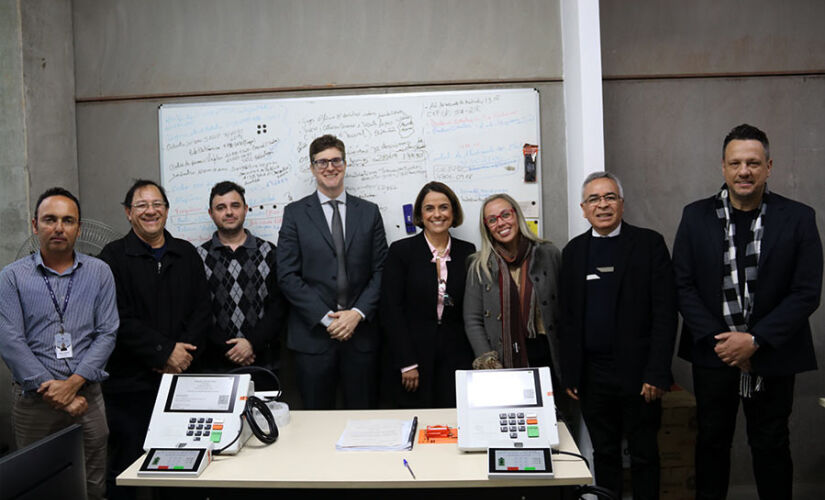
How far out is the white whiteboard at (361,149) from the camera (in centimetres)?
340

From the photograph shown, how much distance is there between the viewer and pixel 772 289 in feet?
Answer: 7.89

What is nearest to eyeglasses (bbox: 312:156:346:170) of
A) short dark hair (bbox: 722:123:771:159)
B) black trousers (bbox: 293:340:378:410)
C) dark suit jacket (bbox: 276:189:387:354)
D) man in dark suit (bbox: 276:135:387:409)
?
man in dark suit (bbox: 276:135:387:409)

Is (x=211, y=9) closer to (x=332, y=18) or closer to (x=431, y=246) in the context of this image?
(x=332, y=18)

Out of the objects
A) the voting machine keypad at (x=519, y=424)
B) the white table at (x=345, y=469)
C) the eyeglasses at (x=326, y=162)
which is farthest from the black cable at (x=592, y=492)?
the eyeglasses at (x=326, y=162)

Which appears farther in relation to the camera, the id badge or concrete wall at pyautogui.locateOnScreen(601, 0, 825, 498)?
concrete wall at pyautogui.locateOnScreen(601, 0, 825, 498)

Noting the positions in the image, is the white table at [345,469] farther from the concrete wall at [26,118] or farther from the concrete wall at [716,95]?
the concrete wall at [716,95]

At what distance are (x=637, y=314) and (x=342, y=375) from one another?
1563 millimetres

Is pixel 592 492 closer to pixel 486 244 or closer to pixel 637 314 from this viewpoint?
pixel 637 314

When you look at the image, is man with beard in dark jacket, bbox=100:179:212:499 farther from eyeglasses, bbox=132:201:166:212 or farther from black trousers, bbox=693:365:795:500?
black trousers, bbox=693:365:795:500

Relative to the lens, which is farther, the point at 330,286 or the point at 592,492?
the point at 330,286

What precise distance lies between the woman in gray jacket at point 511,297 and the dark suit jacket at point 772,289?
618mm

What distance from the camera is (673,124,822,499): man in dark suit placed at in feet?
7.82

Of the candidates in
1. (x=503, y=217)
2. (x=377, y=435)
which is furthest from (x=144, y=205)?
(x=503, y=217)

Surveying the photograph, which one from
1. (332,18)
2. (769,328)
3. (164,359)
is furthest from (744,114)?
(164,359)
